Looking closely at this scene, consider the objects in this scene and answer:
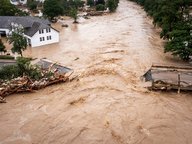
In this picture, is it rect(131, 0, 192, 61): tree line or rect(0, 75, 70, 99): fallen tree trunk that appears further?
rect(131, 0, 192, 61): tree line

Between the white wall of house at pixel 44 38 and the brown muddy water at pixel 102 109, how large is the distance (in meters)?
5.56

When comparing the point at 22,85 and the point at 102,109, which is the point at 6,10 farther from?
the point at 102,109

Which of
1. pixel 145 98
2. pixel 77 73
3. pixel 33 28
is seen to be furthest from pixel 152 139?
pixel 33 28

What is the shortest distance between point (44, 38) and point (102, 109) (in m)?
27.3

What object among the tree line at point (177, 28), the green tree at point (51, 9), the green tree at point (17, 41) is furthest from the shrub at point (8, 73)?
the green tree at point (51, 9)

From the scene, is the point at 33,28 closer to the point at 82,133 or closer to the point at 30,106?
the point at 30,106

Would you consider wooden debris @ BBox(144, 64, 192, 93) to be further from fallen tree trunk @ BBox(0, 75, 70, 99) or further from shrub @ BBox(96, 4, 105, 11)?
shrub @ BBox(96, 4, 105, 11)

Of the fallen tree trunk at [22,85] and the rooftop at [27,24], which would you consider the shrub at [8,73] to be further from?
the rooftop at [27,24]

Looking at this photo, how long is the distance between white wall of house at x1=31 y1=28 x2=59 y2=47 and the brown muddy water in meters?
5.56

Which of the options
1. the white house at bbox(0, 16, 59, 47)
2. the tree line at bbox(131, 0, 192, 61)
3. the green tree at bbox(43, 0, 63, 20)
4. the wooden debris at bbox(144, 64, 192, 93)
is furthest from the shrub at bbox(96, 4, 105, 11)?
the wooden debris at bbox(144, 64, 192, 93)

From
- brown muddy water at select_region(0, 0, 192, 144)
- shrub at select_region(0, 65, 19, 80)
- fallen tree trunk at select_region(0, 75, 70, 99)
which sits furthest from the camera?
shrub at select_region(0, 65, 19, 80)

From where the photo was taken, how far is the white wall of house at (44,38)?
2005 inches

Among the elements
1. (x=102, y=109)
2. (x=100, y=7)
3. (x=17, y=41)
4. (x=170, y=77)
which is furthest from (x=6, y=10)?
(x=102, y=109)

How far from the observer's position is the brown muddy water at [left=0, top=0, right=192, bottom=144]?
23.9 metres
